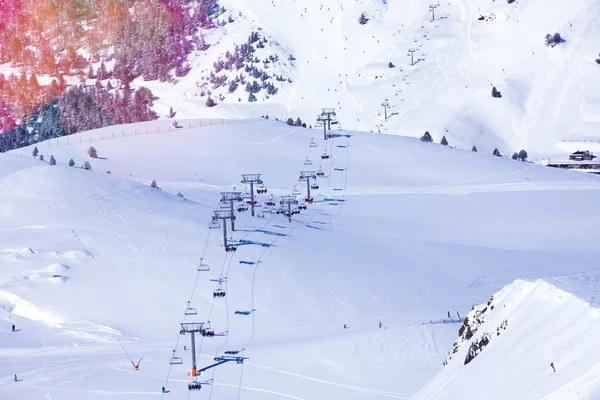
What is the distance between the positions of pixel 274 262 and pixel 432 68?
74369 millimetres

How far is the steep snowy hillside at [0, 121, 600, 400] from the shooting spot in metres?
47.2

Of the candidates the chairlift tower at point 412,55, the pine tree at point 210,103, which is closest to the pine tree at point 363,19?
the chairlift tower at point 412,55

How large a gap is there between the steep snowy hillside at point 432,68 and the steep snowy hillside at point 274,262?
23.3 m

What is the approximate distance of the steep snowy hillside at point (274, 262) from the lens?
4719 cm

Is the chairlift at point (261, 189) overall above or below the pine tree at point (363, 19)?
below

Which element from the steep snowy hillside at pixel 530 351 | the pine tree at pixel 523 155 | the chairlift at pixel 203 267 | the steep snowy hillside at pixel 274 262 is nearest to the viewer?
the steep snowy hillside at pixel 530 351

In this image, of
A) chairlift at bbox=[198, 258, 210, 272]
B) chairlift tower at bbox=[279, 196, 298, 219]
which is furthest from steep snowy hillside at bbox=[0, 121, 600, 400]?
chairlift tower at bbox=[279, 196, 298, 219]

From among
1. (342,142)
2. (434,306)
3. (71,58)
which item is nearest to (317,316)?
A: (434,306)

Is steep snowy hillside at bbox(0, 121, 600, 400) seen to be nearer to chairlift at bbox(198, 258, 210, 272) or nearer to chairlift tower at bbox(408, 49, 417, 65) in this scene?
chairlift at bbox(198, 258, 210, 272)

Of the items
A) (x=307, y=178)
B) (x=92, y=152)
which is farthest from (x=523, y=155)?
(x=92, y=152)

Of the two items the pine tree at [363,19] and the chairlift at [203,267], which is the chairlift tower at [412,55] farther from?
the chairlift at [203,267]

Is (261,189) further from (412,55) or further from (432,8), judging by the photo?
(432,8)

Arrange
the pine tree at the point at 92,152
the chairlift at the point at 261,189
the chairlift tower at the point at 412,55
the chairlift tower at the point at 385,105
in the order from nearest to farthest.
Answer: the chairlift at the point at 261,189 < the pine tree at the point at 92,152 < the chairlift tower at the point at 385,105 < the chairlift tower at the point at 412,55

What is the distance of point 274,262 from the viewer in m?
63.2
